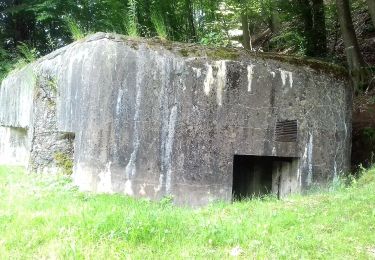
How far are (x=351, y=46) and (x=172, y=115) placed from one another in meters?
5.01

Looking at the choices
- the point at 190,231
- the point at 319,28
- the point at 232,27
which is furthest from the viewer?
the point at 232,27

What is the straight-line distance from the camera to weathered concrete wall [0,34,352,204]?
21.7 feet

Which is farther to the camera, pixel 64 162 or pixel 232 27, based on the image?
pixel 232 27

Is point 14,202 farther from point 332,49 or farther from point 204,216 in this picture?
point 332,49

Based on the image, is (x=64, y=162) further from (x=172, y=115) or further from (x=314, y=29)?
(x=314, y=29)

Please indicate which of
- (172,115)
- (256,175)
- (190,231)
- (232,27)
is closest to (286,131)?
(256,175)

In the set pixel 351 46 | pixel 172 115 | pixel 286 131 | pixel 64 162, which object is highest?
pixel 351 46

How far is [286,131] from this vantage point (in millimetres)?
7277

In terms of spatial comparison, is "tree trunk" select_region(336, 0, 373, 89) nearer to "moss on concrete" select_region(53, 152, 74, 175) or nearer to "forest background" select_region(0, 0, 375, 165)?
"forest background" select_region(0, 0, 375, 165)

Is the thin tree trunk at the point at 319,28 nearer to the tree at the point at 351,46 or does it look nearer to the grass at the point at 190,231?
the tree at the point at 351,46

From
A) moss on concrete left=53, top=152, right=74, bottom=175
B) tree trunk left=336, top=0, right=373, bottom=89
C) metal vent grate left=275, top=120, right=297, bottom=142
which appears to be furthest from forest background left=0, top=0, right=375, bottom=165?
moss on concrete left=53, top=152, right=74, bottom=175

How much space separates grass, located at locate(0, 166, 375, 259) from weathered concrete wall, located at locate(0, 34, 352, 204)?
121 cm

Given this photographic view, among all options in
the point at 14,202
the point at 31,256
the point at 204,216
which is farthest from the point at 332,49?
the point at 31,256

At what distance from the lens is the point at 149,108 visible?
668 centimetres
